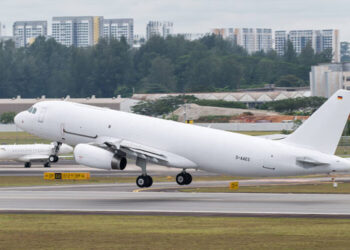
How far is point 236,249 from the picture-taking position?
4034cm

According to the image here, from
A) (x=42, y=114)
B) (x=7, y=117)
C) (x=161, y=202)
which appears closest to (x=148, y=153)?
(x=161, y=202)

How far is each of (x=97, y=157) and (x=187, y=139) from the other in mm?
6459

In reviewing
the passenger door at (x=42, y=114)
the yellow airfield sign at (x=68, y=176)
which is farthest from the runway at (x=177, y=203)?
the yellow airfield sign at (x=68, y=176)

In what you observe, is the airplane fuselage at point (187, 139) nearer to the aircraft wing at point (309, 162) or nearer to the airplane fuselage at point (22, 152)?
the aircraft wing at point (309, 162)

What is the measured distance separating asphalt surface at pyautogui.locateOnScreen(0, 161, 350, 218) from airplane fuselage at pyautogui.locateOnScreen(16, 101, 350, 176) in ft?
8.90

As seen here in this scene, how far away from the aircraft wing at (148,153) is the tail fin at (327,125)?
8856 mm

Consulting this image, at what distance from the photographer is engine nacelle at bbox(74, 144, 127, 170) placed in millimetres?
58531

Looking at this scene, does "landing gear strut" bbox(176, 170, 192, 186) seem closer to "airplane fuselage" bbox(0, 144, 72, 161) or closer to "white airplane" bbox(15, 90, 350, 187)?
"white airplane" bbox(15, 90, 350, 187)

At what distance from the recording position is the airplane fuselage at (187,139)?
56.3 metres

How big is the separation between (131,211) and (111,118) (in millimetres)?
9471

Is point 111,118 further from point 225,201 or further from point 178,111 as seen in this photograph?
point 178,111

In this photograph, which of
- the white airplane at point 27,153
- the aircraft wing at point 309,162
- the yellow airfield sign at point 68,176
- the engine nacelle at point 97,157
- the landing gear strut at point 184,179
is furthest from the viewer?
the white airplane at point 27,153

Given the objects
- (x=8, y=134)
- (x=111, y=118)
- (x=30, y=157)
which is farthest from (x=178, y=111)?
(x=111, y=118)

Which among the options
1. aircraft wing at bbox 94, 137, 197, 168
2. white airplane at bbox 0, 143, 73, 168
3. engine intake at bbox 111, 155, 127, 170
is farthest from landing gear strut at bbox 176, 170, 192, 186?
white airplane at bbox 0, 143, 73, 168
